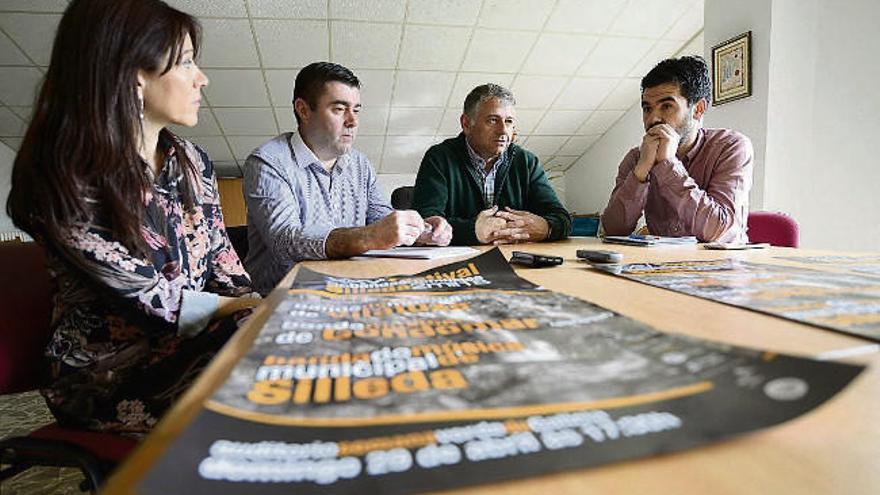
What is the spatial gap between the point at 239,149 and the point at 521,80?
2.94m

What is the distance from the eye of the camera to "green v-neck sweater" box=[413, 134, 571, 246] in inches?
75.5

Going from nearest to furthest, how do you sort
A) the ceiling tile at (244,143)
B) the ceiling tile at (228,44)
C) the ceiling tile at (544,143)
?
1. the ceiling tile at (228,44)
2. the ceiling tile at (244,143)
3. the ceiling tile at (544,143)

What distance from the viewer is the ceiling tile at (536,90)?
4.34 meters

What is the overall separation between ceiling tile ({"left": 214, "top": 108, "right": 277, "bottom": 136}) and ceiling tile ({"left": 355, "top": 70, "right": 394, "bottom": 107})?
900 millimetres

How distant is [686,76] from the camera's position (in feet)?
5.40

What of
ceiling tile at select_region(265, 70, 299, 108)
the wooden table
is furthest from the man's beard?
ceiling tile at select_region(265, 70, 299, 108)

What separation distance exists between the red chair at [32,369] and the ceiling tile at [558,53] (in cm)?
373

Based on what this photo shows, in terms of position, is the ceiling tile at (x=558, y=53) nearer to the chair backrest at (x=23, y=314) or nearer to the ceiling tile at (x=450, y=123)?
the ceiling tile at (x=450, y=123)

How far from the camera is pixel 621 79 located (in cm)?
449

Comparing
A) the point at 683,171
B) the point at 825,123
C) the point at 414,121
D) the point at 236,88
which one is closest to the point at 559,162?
the point at 414,121

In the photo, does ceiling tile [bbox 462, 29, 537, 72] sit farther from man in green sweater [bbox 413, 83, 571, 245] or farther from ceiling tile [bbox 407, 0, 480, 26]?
man in green sweater [bbox 413, 83, 571, 245]

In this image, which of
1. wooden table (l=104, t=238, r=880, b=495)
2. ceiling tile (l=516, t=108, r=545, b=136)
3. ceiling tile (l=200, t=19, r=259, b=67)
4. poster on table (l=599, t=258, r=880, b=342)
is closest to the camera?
wooden table (l=104, t=238, r=880, b=495)

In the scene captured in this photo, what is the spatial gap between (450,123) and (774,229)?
3.59 meters

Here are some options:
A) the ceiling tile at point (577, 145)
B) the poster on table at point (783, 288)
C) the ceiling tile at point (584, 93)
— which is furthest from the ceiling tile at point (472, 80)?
the poster on table at point (783, 288)
